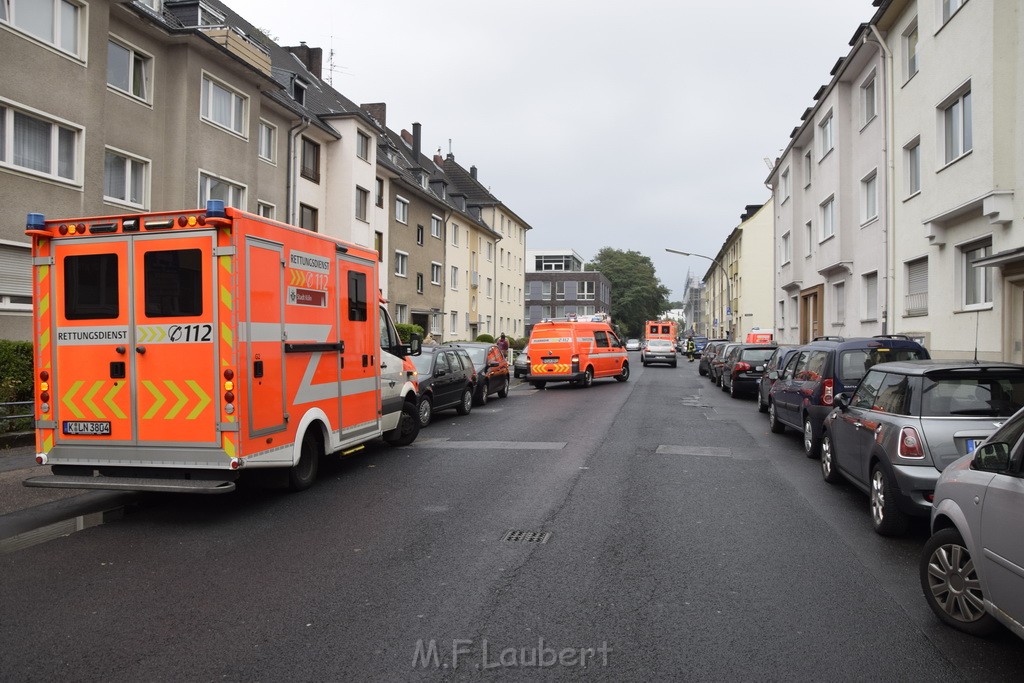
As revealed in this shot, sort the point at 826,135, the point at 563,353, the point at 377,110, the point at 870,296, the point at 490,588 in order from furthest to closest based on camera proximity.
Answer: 1. the point at 377,110
2. the point at 826,135
3. the point at 563,353
4. the point at 870,296
5. the point at 490,588

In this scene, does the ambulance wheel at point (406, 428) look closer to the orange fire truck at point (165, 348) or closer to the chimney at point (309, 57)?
the orange fire truck at point (165, 348)

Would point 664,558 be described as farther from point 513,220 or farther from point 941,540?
point 513,220

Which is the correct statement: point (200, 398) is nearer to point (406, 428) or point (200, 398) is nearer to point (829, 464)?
point (406, 428)

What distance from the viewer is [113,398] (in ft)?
22.9

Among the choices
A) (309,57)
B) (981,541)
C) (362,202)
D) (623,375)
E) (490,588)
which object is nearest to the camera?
(981,541)

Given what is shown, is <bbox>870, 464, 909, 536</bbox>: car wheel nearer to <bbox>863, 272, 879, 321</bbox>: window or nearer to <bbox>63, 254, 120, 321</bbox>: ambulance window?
<bbox>63, 254, 120, 321</bbox>: ambulance window

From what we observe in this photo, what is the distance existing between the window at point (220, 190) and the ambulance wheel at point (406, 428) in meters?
10.4

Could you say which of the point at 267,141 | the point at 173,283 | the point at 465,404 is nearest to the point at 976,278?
the point at 465,404

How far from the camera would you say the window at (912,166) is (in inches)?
670

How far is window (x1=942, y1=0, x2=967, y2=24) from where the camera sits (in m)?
13.8

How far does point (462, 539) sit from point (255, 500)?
2.80 meters

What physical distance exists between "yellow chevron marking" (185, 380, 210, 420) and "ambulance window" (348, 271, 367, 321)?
2328 mm

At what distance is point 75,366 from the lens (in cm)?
706

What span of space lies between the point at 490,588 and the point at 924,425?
3655 millimetres
